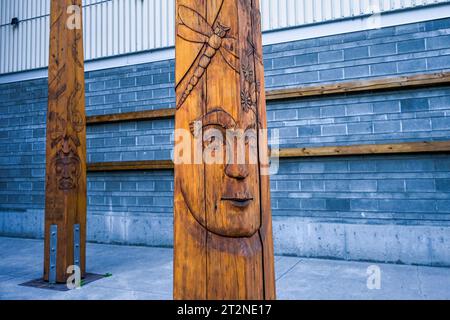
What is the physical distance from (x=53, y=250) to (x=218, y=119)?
2744mm

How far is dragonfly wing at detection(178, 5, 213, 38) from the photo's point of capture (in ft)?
5.52

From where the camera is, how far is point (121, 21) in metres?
5.97

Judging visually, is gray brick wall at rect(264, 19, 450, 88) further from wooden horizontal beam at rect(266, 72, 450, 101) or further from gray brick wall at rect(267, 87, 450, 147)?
gray brick wall at rect(267, 87, 450, 147)

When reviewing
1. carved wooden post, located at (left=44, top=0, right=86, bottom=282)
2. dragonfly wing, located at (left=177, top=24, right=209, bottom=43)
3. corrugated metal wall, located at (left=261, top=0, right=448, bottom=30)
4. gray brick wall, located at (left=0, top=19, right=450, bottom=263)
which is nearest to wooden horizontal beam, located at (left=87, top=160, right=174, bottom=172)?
gray brick wall, located at (left=0, top=19, right=450, bottom=263)

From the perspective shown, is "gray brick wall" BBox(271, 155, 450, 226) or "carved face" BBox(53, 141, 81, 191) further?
"gray brick wall" BBox(271, 155, 450, 226)

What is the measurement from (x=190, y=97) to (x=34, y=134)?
5963 millimetres

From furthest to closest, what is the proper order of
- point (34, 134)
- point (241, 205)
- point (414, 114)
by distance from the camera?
1. point (34, 134)
2. point (414, 114)
3. point (241, 205)

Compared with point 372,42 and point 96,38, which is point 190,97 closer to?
point 372,42

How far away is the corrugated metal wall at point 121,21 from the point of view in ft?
Result: 15.4

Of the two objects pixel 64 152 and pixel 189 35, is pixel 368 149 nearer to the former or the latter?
pixel 189 35

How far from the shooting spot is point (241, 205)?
→ 155 centimetres

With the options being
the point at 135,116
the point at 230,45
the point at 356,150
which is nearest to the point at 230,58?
the point at 230,45

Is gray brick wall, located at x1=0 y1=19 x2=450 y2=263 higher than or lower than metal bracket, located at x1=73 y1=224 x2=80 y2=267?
higher

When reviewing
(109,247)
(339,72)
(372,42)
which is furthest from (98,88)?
(372,42)
